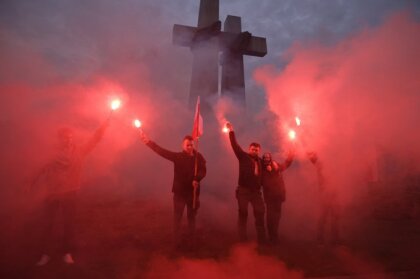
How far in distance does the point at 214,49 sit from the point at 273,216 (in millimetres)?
5875

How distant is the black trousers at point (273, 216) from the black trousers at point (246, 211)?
A: 191 millimetres

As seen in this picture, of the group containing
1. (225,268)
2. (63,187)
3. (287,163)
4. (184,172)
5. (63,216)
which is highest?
(287,163)

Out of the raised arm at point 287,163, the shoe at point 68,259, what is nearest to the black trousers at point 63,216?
the shoe at point 68,259

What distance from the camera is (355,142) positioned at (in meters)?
6.63

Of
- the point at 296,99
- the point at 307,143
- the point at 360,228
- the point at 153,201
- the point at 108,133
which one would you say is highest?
the point at 296,99

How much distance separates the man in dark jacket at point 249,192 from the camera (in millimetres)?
4609

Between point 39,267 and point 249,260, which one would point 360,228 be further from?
point 39,267

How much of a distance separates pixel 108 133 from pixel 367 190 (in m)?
6.17

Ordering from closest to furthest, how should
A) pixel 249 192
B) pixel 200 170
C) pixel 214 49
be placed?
pixel 200 170 < pixel 249 192 < pixel 214 49

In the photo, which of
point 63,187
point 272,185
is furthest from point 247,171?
point 63,187

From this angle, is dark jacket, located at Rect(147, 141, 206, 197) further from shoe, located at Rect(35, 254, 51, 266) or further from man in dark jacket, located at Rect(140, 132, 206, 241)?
shoe, located at Rect(35, 254, 51, 266)

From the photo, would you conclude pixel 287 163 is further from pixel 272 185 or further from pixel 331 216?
pixel 331 216

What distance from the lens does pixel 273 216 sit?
4.83 m

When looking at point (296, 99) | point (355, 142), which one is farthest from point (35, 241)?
point (355, 142)
